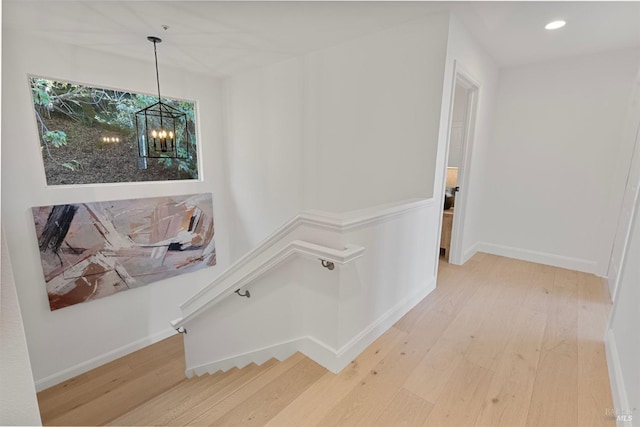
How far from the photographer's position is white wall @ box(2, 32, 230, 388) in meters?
3.05

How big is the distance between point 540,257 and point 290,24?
374 cm

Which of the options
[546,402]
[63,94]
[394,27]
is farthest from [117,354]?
[394,27]


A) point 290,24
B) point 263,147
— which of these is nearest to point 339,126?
point 290,24

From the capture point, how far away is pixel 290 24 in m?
2.74

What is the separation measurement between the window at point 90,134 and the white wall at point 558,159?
426 centimetres

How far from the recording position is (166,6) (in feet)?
8.04

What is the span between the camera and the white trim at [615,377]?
1593 mm

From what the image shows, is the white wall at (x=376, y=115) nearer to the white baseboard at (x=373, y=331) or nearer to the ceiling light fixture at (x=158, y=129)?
the white baseboard at (x=373, y=331)

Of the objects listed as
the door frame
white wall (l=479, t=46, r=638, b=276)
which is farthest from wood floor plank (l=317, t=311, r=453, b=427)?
white wall (l=479, t=46, r=638, b=276)

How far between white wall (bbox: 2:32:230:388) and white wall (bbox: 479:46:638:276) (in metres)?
3.88

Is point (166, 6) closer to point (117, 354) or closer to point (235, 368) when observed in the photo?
point (235, 368)

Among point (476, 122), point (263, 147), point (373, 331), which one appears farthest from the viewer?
point (263, 147)

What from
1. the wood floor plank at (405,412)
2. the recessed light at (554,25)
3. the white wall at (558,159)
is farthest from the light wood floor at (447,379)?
the recessed light at (554,25)

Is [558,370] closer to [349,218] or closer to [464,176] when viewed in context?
[349,218]
